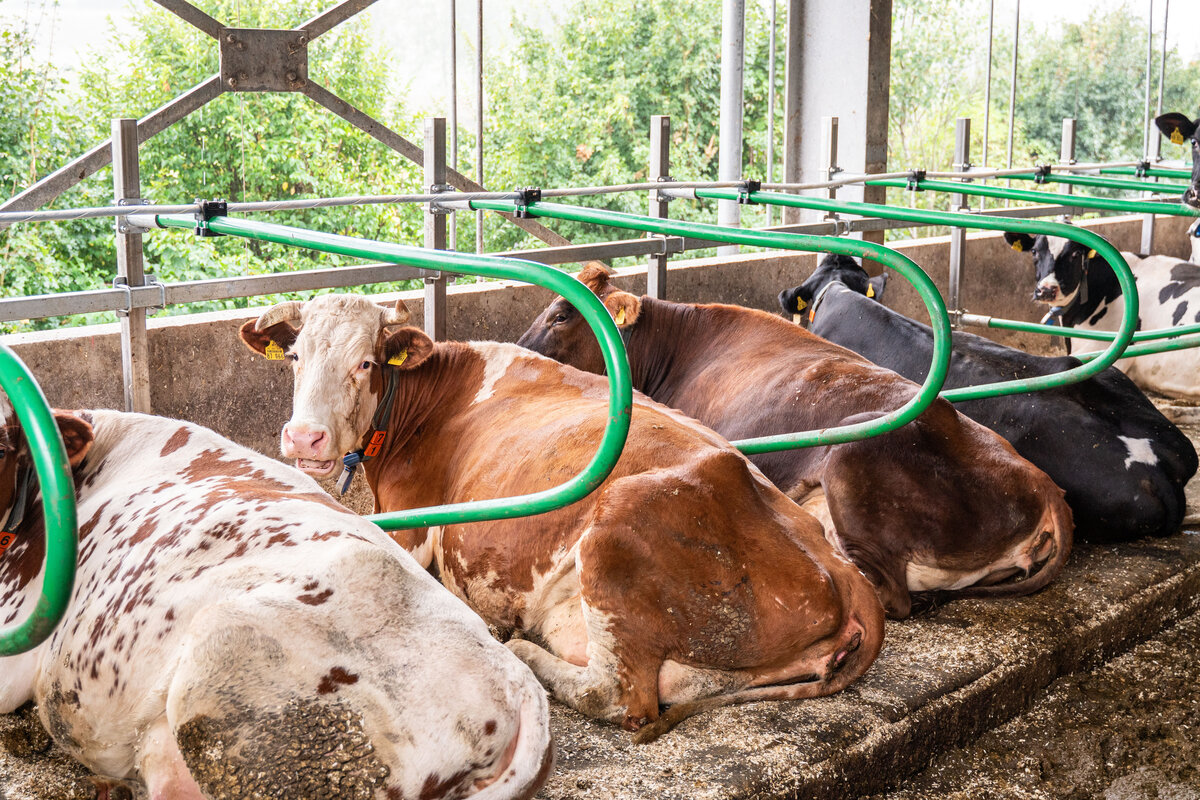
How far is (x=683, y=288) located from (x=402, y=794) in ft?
15.3

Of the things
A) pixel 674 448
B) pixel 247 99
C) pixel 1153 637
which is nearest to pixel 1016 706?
pixel 1153 637

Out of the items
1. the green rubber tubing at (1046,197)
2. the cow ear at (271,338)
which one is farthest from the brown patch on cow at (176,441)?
the green rubber tubing at (1046,197)

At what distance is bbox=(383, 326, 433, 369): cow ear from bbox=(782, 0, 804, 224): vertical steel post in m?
4.76

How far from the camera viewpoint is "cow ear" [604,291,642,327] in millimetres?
4355

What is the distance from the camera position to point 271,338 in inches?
137

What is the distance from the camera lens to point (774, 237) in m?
3.11

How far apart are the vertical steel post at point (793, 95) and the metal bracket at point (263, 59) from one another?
3.26m

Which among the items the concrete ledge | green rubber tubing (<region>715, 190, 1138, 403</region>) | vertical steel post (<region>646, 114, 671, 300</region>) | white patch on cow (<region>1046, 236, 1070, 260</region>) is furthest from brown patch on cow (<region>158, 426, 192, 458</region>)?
white patch on cow (<region>1046, 236, 1070, 260</region>)

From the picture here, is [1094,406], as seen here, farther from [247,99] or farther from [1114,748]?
[247,99]

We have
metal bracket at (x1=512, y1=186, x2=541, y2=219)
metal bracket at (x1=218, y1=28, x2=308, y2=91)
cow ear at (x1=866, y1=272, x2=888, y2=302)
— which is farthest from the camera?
metal bracket at (x1=218, y1=28, x2=308, y2=91)

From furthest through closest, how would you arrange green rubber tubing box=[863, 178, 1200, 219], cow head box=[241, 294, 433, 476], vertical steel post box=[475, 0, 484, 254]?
vertical steel post box=[475, 0, 484, 254] → green rubber tubing box=[863, 178, 1200, 219] → cow head box=[241, 294, 433, 476]

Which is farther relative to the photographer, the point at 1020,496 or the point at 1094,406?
the point at 1094,406

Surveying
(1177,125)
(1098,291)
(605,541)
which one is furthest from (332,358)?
(1177,125)

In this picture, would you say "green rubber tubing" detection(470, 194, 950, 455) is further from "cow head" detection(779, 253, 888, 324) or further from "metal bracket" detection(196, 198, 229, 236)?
"cow head" detection(779, 253, 888, 324)
